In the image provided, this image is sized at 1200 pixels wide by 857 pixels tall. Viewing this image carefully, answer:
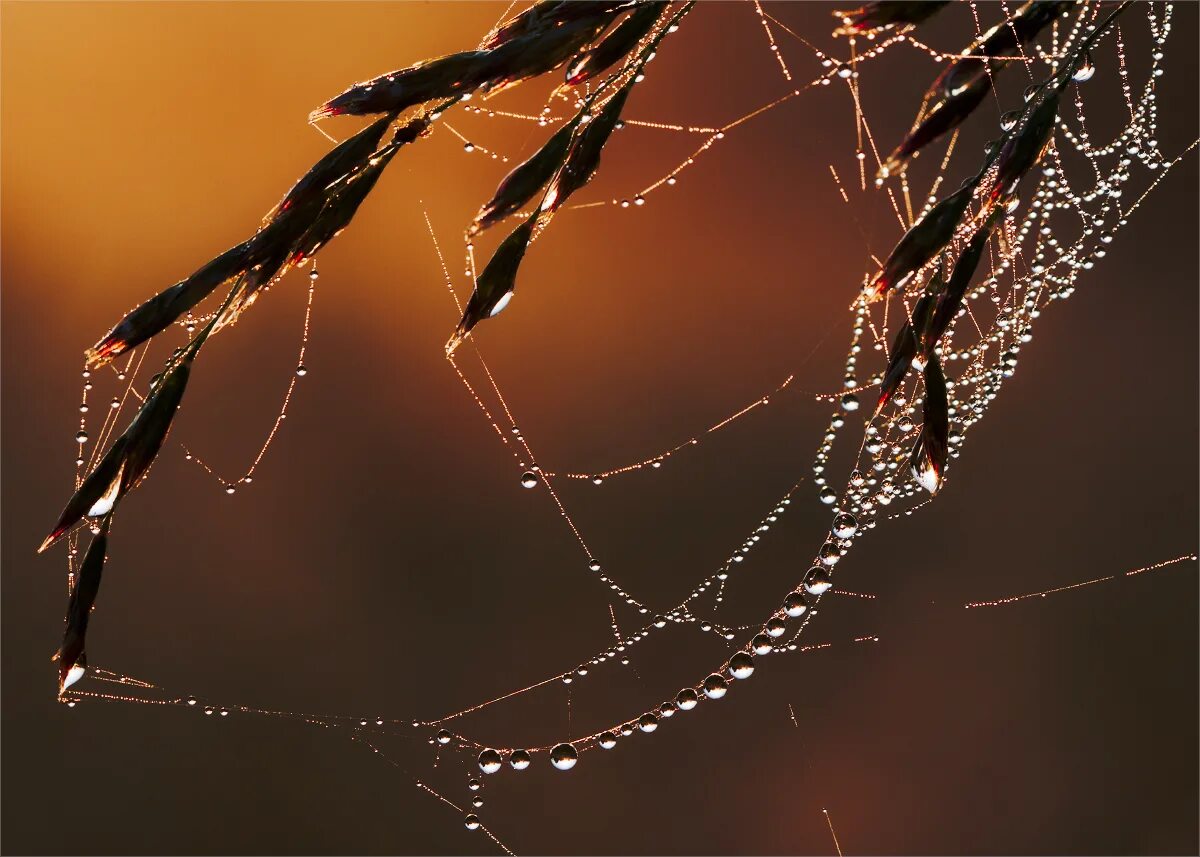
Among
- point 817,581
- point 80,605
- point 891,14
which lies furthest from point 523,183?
point 817,581

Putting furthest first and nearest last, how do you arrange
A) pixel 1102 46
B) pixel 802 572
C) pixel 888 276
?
1. pixel 802 572
2. pixel 1102 46
3. pixel 888 276

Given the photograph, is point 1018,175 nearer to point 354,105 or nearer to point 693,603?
point 354,105

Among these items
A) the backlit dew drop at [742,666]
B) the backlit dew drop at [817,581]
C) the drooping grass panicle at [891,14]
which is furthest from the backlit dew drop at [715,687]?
the drooping grass panicle at [891,14]

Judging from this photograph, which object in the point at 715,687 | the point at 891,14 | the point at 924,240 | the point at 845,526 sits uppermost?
the point at 891,14

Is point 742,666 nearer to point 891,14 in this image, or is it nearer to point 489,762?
point 489,762

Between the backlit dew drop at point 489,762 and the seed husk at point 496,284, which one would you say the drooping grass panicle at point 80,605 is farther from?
the backlit dew drop at point 489,762

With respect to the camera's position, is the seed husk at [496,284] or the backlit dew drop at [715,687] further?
the backlit dew drop at [715,687]

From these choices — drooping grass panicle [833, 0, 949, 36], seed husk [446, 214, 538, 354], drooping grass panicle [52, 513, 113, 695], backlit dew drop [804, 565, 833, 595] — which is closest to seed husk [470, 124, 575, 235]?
seed husk [446, 214, 538, 354]

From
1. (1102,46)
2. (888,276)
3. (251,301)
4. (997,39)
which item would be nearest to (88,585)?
(251,301)
